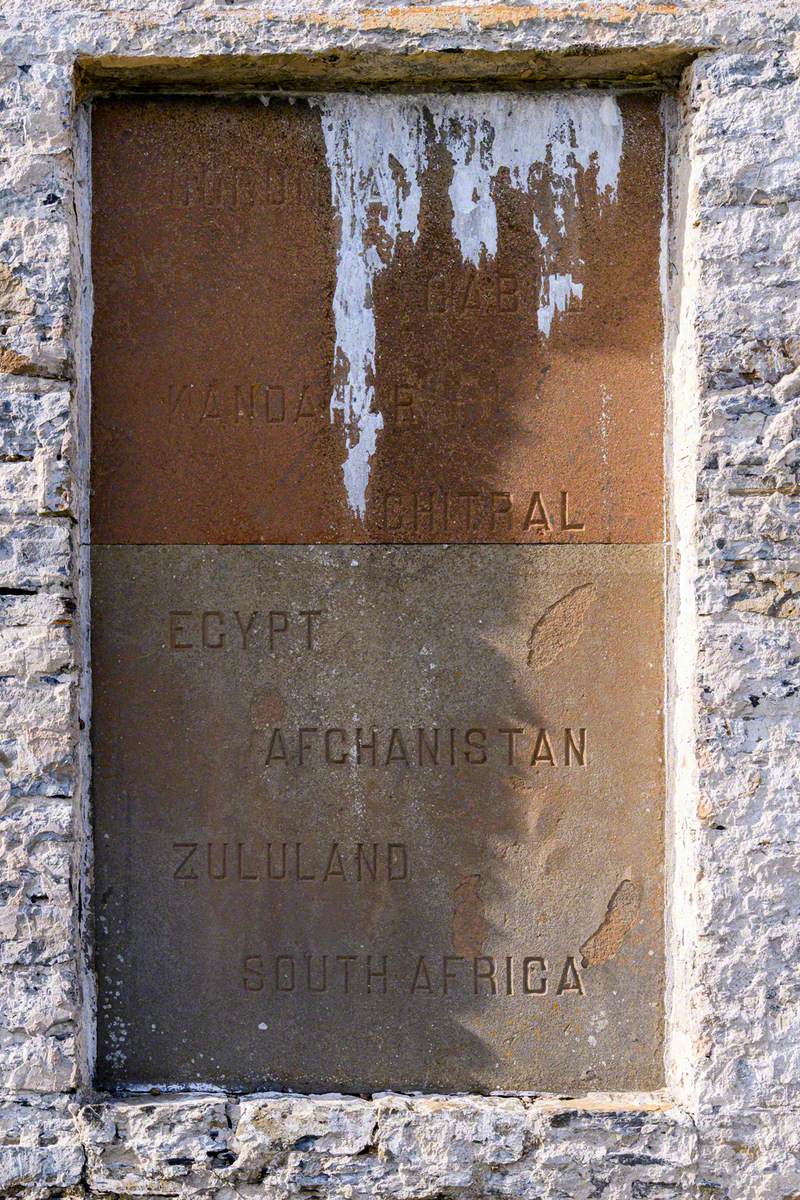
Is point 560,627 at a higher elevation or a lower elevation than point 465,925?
higher

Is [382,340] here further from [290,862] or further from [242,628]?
[290,862]

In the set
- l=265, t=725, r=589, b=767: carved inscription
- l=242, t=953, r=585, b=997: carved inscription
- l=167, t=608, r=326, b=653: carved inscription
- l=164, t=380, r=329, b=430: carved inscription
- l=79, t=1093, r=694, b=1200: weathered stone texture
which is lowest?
l=79, t=1093, r=694, b=1200: weathered stone texture

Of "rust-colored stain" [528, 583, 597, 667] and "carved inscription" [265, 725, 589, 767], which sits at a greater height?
"rust-colored stain" [528, 583, 597, 667]

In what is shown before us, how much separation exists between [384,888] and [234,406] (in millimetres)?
1277

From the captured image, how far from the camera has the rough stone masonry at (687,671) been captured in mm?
2494

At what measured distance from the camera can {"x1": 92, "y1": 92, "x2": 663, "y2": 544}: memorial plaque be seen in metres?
2.67

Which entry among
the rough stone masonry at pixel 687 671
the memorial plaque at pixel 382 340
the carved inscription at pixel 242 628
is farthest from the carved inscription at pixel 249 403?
the carved inscription at pixel 242 628

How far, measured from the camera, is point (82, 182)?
2.66 m

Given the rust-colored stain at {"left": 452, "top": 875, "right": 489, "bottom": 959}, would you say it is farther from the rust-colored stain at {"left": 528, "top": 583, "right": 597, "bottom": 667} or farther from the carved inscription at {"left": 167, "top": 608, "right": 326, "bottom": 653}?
the carved inscription at {"left": 167, "top": 608, "right": 326, "bottom": 653}

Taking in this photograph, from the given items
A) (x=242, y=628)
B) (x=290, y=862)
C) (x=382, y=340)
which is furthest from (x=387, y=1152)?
(x=382, y=340)

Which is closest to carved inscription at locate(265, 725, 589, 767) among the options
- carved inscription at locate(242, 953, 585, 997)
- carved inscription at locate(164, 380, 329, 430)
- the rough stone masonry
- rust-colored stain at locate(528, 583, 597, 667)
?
rust-colored stain at locate(528, 583, 597, 667)

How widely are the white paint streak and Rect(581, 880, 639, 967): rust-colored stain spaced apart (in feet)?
3.82

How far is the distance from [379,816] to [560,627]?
26.0 inches

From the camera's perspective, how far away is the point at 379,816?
8.73ft
